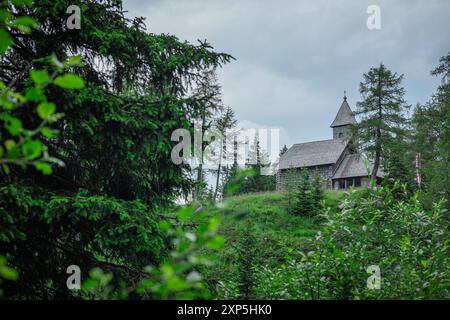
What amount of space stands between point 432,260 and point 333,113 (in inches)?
1772

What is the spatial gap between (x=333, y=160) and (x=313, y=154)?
296cm

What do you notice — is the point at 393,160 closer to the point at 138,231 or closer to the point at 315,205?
the point at 315,205

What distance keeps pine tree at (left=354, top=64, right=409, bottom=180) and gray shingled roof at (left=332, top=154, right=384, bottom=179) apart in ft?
18.9

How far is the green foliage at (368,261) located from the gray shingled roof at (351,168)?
32.5m

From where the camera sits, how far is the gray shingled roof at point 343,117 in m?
43.4

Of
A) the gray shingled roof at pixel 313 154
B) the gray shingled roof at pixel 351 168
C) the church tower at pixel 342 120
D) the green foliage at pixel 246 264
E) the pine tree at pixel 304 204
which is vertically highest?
the church tower at pixel 342 120

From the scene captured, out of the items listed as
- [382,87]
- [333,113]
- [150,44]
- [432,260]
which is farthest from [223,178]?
[432,260]

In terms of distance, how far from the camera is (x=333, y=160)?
39.2 metres

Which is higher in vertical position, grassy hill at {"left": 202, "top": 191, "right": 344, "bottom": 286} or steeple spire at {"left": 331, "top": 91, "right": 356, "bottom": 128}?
steeple spire at {"left": 331, "top": 91, "right": 356, "bottom": 128}

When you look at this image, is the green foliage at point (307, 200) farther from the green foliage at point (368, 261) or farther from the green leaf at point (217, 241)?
the green leaf at point (217, 241)

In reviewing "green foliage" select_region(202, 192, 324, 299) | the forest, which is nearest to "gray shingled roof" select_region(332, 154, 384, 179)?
"green foliage" select_region(202, 192, 324, 299)

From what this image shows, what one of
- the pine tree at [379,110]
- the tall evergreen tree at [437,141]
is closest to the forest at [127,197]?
the tall evergreen tree at [437,141]

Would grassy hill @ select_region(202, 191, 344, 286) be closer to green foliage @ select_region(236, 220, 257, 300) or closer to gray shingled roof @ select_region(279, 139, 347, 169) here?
green foliage @ select_region(236, 220, 257, 300)

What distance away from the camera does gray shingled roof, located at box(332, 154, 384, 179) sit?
36469mm
